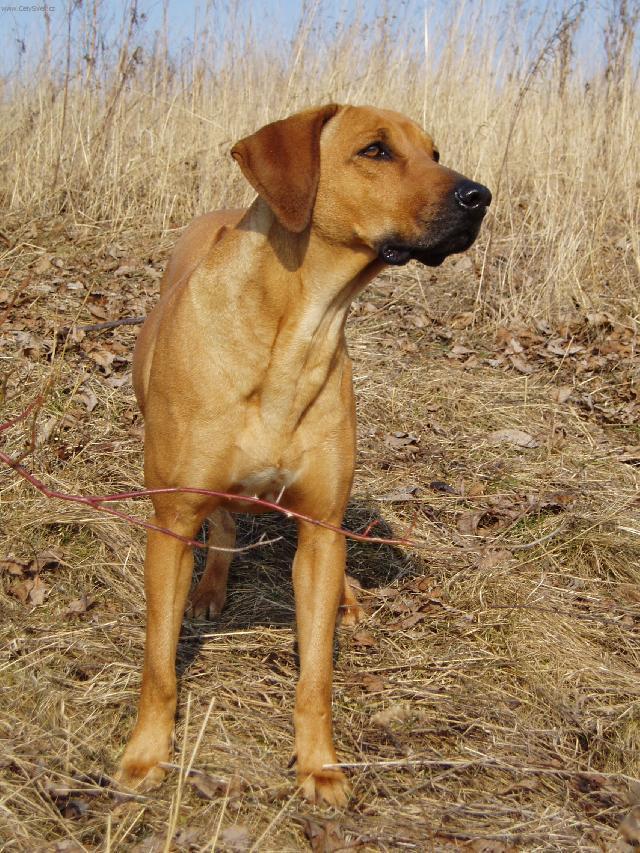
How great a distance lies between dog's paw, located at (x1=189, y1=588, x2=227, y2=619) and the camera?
396 cm

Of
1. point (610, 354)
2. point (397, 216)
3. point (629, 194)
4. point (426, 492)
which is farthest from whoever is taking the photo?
point (629, 194)

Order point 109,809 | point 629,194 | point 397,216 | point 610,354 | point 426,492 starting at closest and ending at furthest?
point 109,809
point 397,216
point 426,492
point 610,354
point 629,194

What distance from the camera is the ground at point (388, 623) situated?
8.51ft

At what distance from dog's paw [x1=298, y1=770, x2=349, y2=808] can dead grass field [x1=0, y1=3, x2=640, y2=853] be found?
1.9 inches

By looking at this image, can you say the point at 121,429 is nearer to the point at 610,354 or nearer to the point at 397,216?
the point at 397,216

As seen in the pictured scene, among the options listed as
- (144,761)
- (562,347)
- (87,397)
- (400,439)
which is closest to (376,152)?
(144,761)

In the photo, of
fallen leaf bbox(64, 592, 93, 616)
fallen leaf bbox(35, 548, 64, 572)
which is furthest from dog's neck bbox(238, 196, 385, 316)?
fallen leaf bbox(35, 548, 64, 572)

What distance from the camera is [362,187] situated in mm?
2855

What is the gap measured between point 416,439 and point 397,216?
266cm

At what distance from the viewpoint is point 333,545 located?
118 inches

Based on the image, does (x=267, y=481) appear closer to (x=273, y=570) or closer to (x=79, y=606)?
(x=79, y=606)

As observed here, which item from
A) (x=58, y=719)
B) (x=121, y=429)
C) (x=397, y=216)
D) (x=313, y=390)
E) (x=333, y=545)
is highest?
(x=397, y=216)

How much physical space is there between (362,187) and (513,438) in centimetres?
287

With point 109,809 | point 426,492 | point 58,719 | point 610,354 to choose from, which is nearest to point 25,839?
point 109,809
